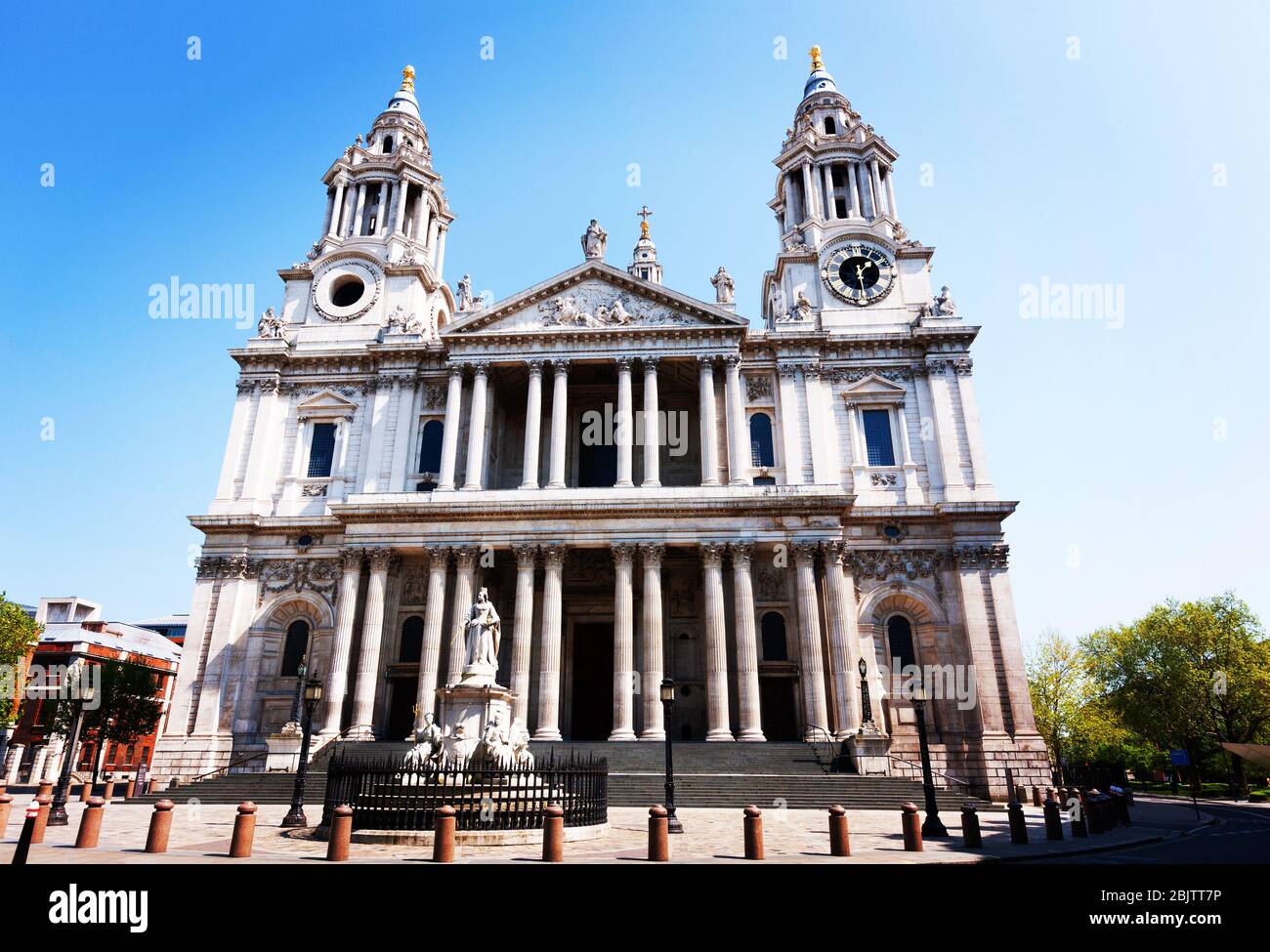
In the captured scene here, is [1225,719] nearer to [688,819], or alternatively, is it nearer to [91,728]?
[688,819]

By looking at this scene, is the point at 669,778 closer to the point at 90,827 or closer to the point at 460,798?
the point at 460,798

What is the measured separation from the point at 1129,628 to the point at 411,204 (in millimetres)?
57615

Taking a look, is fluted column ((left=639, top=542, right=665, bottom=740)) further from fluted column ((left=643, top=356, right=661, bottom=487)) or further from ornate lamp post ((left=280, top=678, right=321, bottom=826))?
ornate lamp post ((left=280, top=678, right=321, bottom=826))

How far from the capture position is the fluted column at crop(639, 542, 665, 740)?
27703 millimetres

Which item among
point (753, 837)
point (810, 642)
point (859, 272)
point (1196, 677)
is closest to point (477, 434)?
point (810, 642)

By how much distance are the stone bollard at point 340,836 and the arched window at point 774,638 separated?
2222 centimetres

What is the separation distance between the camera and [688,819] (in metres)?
18.7

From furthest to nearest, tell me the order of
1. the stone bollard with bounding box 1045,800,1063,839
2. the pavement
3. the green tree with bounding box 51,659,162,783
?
1. the green tree with bounding box 51,659,162,783
2. the stone bollard with bounding box 1045,800,1063,839
3. the pavement

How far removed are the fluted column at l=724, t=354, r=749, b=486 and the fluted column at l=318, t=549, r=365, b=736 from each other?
16001 millimetres

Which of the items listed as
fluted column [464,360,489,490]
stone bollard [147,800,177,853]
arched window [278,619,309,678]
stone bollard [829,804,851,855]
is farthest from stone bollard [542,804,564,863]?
arched window [278,619,309,678]

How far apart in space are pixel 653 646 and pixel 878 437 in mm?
15119
